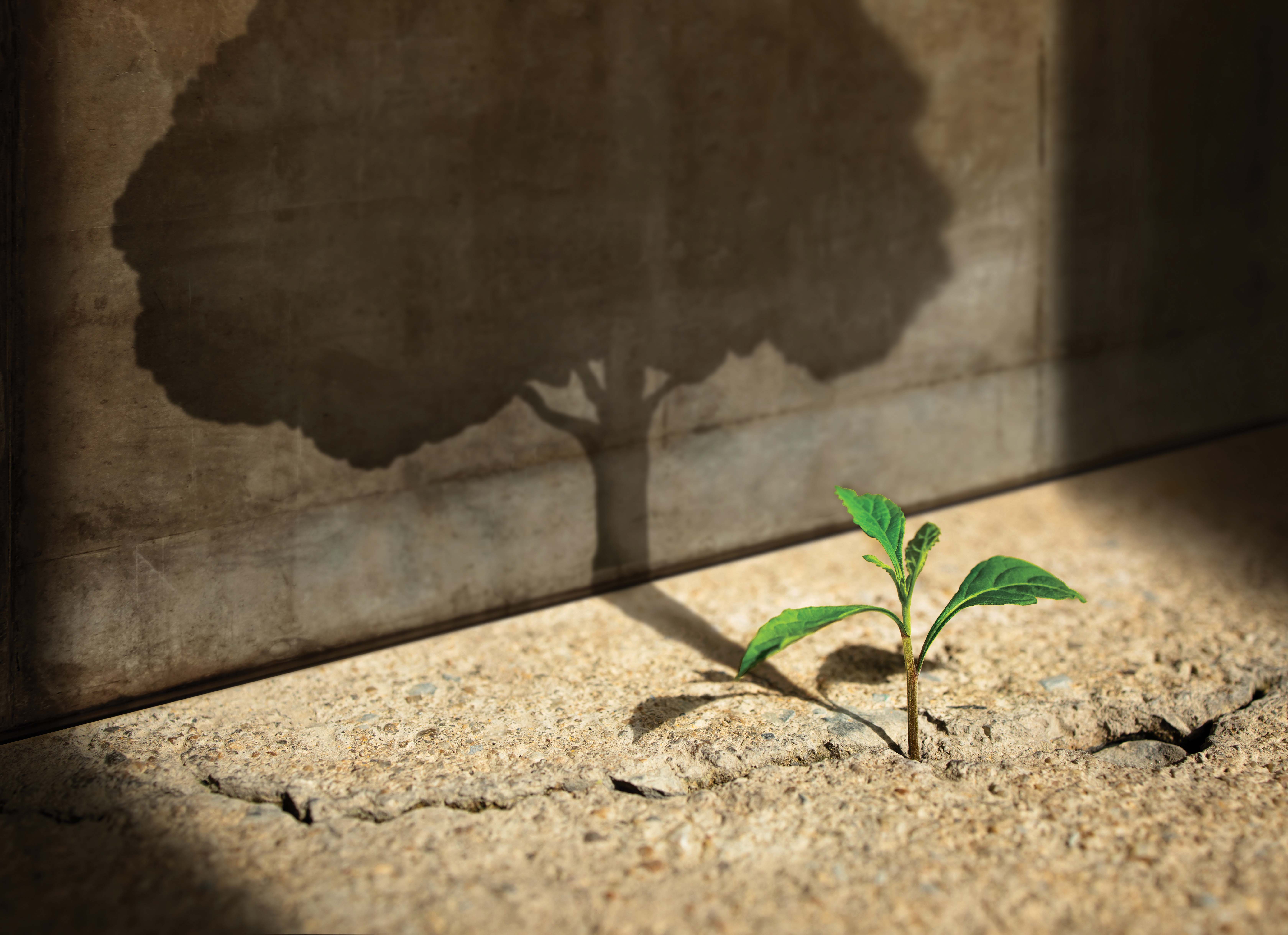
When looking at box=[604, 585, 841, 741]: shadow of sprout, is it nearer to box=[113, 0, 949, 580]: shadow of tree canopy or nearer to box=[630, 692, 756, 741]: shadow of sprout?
box=[630, 692, 756, 741]: shadow of sprout

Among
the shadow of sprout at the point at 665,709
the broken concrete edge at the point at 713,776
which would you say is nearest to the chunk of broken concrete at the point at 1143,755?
the broken concrete edge at the point at 713,776

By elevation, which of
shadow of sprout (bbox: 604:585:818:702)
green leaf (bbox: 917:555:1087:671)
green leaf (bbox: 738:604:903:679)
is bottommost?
shadow of sprout (bbox: 604:585:818:702)

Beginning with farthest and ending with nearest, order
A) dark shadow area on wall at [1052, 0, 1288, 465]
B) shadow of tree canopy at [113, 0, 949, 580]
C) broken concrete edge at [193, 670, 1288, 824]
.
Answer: dark shadow area on wall at [1052, 0, 1288, 465]
shadow of tree canopy at [113, 0, 949, 580]
broken concrete edge at [193, 670, 1288, 824]

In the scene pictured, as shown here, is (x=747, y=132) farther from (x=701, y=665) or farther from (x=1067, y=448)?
(x=1067, y=448)

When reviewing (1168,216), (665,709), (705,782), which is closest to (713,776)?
(705,782)

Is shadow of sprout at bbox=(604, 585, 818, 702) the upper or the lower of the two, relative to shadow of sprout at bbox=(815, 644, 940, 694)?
upper

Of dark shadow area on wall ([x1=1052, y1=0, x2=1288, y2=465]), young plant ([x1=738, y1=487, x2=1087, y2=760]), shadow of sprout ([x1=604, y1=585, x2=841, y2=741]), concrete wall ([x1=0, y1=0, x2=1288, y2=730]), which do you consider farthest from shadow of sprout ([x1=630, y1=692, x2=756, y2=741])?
dark shadow area on wall ([x1=1052, y1=0, x2=1288, y2=465])

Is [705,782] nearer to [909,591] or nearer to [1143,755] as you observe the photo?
[909,591]

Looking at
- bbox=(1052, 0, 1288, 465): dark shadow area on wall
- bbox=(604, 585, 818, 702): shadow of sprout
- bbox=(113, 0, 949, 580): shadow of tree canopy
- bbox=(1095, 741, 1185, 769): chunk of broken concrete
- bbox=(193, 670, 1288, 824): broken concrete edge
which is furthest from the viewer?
bbox=(1052, 0, 1288, 465): dark shadow area on wall
